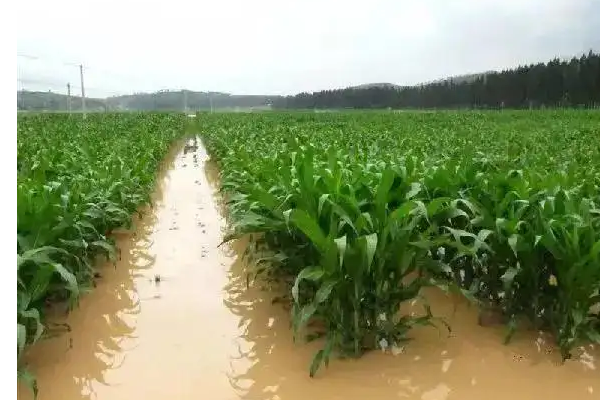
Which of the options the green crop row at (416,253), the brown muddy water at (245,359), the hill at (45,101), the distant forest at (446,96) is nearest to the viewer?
the brown muddy water at (245,359)

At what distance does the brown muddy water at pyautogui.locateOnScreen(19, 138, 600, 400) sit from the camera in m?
2.67

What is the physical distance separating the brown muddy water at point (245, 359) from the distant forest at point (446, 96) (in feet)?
132

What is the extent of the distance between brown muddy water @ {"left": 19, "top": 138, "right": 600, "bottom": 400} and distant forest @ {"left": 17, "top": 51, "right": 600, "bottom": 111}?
132ft

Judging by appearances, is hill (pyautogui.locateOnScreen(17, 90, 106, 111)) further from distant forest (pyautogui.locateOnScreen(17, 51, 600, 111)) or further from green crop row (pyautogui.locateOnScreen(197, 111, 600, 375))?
green crop row (pyautogui.locateOnScreen(197, 111, 600, 375))

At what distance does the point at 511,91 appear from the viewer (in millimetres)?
56219

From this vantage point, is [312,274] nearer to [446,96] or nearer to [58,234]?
[58,234]

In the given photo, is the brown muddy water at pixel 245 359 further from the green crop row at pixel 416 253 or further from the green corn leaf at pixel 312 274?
the green corn leaf at pixel 312 274

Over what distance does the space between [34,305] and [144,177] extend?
4.03 meters

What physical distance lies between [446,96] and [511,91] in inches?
415

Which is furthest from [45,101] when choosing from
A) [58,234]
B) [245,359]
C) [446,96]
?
[245,359]

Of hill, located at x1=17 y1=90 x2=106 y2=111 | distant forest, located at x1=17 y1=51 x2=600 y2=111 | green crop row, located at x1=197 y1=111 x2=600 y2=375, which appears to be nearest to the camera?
green crop row, located at x1=197 y1=111 x2=600 y2=375

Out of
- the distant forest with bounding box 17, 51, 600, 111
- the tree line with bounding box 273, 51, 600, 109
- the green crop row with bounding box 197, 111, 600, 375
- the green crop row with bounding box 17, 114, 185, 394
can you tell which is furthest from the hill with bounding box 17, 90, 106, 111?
the green crop row with bounding box 197, 111, 600, 375

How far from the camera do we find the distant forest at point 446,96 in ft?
160

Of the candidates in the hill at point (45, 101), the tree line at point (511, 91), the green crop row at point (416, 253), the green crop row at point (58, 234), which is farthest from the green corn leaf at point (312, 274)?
the tree line at point (511, 91)
